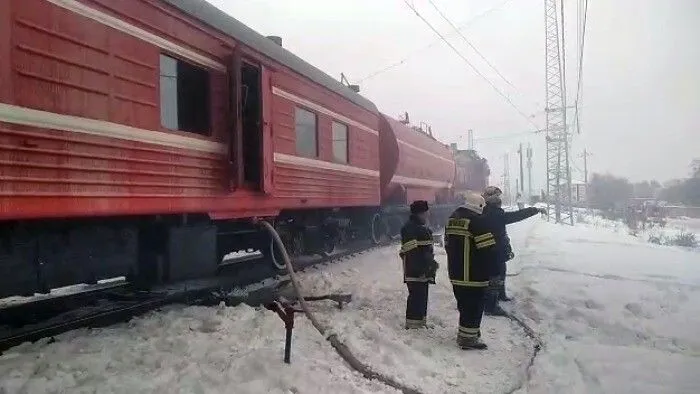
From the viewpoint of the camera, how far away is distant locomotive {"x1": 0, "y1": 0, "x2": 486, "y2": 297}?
12.3ft

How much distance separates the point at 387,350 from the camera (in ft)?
14.9

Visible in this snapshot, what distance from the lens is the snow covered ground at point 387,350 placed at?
3.55 metres

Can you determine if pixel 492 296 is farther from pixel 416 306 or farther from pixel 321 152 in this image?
pixel 321 152

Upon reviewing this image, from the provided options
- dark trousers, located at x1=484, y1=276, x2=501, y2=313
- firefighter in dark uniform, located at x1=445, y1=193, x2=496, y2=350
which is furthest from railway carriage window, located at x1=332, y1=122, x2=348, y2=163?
firefighter in dark uniform, located at x1=445, y1=193, x2=496, y2=350

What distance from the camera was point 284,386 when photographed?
349cm

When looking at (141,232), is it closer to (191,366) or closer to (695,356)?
(191,366)

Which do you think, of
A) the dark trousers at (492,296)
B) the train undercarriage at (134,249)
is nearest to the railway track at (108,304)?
the train undercarriage at (134,249)

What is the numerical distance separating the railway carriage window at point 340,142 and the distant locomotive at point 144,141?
1.73 ft

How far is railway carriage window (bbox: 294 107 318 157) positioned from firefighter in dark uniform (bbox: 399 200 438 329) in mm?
2756

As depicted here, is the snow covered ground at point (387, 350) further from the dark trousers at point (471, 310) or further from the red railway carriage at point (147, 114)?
the red railway carriage at point (147, 114)

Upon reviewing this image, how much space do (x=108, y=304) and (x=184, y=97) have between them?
2.45m

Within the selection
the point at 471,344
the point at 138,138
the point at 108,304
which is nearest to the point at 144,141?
the point at 138,138

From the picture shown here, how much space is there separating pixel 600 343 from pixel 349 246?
750 centimetres

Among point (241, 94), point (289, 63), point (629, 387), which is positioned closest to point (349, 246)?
point (289, 63)
